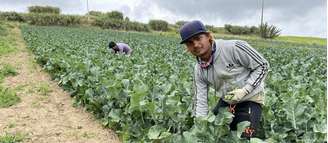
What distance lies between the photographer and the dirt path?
599cm

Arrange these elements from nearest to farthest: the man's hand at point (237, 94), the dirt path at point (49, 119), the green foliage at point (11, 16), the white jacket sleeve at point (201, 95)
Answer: the man's hand at point (237, 94), the white jacket sleeve at point (201, 95), the dirt path at point (49, 119), the green foliage at point (11, 16)

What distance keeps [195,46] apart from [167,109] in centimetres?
119

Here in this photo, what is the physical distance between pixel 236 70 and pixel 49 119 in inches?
147

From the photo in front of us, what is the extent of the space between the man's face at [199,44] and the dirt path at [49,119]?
2.42 metres

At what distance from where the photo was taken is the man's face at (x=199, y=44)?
3.69 m

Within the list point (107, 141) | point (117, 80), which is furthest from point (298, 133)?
Answer: point (117, 80)

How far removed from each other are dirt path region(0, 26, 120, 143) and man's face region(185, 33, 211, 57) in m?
2.42

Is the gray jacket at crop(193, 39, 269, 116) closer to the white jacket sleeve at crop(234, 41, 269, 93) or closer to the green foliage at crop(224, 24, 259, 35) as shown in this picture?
the white jacket sleeve at crop(234, 41, 269, 93)

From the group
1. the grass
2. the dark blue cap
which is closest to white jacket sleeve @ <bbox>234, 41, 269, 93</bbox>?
the dark blue cap

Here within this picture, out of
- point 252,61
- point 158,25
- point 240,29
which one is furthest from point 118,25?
point 252,61

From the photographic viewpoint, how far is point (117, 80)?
21.1ft

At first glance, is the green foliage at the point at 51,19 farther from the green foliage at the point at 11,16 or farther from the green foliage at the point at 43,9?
the green foliage at the point at 43,9

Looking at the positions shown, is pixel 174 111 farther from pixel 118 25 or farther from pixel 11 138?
pixel 118 25

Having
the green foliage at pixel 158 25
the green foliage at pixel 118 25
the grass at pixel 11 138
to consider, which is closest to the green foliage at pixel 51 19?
the green foliage at pixel 118 25
